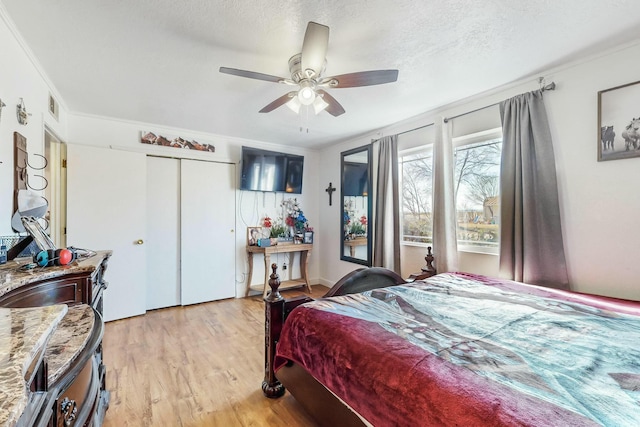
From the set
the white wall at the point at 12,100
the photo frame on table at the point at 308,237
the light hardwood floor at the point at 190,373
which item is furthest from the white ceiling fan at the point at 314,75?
the photo frame on table at the point at 308,237

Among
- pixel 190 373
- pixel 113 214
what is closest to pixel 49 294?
pixel 190 373

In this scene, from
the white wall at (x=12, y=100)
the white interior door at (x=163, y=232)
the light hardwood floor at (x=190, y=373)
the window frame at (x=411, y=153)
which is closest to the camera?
the white wall at (x=12, y=100)

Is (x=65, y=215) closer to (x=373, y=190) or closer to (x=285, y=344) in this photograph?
(x=285, y=344)

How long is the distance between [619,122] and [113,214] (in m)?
4.74

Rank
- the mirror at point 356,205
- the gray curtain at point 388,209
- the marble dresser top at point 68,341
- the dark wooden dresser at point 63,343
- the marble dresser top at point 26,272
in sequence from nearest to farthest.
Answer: the dark wooden dresser at point 63,343
the marble dresser top at point 68,341
the marble dresser top at point 26,272
the gray curtain at point 388,209
the mirror at point 356,205

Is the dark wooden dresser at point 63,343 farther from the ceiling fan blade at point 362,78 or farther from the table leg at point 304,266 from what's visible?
the table leg at point 304,266

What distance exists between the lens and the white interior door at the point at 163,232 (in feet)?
Result: 12.0

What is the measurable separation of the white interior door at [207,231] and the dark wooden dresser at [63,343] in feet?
7.13

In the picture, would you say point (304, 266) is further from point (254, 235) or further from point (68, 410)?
point (68, 410)

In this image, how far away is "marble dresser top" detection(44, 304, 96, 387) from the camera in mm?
716

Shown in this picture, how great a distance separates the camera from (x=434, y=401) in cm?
94

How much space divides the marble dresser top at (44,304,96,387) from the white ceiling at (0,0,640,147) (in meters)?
1.62

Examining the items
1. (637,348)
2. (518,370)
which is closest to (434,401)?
(518,370)

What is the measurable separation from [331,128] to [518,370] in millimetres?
3285
